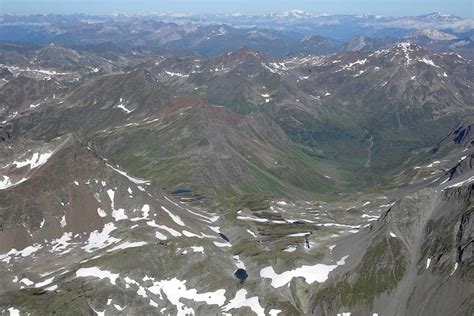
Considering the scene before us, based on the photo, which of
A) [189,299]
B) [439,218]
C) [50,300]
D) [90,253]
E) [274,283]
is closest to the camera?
[50,300]

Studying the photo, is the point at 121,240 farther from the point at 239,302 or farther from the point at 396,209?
the point at 396,209

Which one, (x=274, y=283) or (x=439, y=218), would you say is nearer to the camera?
(x=274, y=283)

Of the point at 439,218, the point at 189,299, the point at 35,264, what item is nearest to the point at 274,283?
the point at 189,299

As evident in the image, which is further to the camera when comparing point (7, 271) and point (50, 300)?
point (7, 271)

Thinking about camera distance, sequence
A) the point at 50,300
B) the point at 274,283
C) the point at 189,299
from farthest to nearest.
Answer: the point at 274,283
the point at 189,299
the point at 50,300

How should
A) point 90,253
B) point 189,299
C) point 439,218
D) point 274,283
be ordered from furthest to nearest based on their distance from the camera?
point 90,253, point 439,218, point 274,283, point 189,299

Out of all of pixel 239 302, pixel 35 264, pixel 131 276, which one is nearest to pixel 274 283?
pixel 239 302

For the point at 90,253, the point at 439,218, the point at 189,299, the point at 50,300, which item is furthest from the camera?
the point at 90,253

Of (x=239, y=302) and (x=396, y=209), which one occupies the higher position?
(x=396, y=209)

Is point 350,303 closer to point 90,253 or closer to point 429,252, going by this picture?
point 429,252
